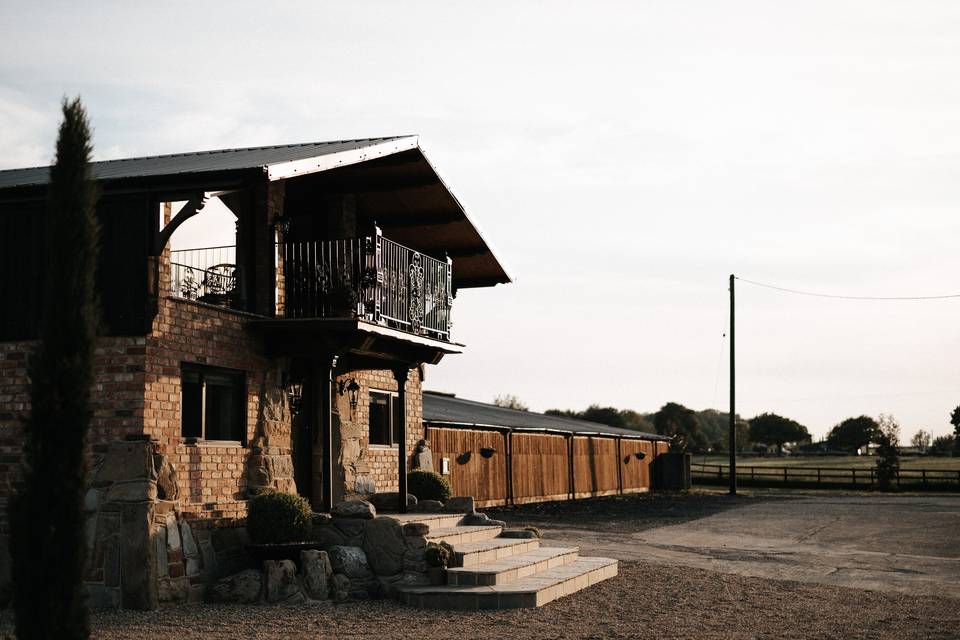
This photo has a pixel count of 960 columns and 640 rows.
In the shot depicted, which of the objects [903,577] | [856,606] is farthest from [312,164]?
[903,577]

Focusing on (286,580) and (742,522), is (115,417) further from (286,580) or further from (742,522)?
(742,522)

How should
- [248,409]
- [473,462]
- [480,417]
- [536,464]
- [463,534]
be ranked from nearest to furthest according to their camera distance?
[248,409]
[463,534]
[473,462]
[480,417]
[536,464]

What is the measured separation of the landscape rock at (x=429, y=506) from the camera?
690 inches

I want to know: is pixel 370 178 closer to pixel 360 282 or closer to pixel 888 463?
pixel 360 282

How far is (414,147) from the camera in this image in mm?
17500

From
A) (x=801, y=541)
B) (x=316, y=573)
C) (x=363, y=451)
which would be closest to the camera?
(x=316, y=573)

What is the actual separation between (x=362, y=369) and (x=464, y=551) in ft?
14.9

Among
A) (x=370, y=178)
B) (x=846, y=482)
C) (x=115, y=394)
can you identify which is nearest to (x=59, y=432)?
(x=115, y=394)

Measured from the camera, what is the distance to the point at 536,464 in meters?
33.5

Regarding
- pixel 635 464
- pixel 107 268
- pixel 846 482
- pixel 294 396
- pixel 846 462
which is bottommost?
pixel 846 462

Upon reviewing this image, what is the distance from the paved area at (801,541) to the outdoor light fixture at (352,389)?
4.60m

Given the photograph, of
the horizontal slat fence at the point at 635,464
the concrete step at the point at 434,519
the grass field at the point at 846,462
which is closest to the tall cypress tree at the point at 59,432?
the concrete step at the point at 434,519

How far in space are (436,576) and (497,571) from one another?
76 centimetres

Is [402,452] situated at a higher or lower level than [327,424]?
lower
